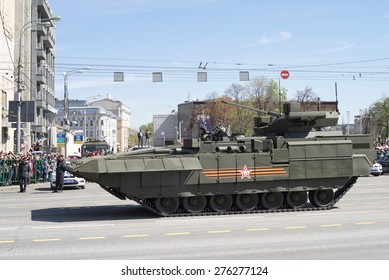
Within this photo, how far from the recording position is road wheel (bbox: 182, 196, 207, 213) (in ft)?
50.0

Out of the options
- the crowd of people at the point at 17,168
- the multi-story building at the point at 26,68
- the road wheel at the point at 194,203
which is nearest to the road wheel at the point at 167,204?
the road wheel at the point at 194,203

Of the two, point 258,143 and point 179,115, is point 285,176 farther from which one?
point 179,115

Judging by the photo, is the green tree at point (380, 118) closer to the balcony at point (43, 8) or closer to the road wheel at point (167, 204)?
the balcony at point (43, 8)

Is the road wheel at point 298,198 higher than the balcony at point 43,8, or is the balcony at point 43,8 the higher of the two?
the balcony at point 43,8

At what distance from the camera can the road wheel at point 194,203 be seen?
15.2 m

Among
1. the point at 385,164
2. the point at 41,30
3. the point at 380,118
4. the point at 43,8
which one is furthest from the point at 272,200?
the point at 380,118

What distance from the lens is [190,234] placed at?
11812 millimetres

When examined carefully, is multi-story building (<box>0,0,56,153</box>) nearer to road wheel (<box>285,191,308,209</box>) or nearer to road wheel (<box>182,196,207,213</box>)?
road wheel (<box>182,196,207,213</box>)

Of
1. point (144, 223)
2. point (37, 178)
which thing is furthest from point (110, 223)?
point (37, 178)

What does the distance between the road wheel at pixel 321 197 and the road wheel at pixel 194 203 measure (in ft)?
11.7

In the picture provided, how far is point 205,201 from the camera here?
50.4ft

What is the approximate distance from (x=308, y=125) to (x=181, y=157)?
464cm

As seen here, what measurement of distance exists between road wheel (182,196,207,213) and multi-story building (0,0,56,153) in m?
18.6

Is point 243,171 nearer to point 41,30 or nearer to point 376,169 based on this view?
point 376,169
